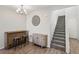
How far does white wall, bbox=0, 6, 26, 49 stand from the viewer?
4.07 meters

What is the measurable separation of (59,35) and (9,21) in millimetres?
2783

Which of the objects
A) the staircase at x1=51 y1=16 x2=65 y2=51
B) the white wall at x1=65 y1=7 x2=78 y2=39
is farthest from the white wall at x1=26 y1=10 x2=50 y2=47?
the white wall at x1=65 y1=7 x2=78 y2=39

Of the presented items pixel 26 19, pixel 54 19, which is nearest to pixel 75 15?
pixel 54 19

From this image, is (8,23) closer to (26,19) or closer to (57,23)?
(26,19)

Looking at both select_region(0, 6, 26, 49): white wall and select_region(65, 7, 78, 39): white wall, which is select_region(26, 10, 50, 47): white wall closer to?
select_region(0, 6, 26, 49): white wall

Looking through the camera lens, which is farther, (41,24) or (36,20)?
(36,20)

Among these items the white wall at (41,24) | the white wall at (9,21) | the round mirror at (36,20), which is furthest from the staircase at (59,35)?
the white wall at (9,21)

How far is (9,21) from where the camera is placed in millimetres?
4422

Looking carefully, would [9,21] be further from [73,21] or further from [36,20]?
[73,21]

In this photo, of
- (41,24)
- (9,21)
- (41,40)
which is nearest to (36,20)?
(41,24)

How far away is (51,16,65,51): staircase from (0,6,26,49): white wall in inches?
79.1

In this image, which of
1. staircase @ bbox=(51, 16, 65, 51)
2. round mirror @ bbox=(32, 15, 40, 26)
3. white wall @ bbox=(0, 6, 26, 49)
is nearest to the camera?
white wall @ bbox=(0, 6, 26, 49)

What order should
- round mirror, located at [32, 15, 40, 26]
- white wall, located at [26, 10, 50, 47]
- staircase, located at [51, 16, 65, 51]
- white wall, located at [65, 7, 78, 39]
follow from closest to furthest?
1. white wall, located at [65, 7, 78, 39]
2. staircase, located at [51, 16, 65, 51]
3. white wall, located at [26, 10, 50, 47]
4. round mirror, located at [32, 15, 40, 26]

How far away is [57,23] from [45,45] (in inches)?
62.8
